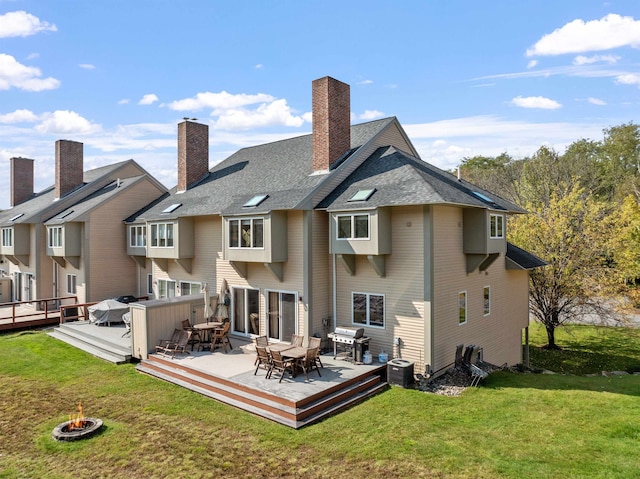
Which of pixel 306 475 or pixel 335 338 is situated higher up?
pixel 335 338

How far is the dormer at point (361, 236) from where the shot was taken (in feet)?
41.8

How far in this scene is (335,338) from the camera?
531 inches

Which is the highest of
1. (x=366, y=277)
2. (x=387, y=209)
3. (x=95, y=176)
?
(x=95, y=176)

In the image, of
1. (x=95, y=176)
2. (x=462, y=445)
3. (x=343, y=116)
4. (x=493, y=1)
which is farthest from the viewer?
(x=95, y=176)

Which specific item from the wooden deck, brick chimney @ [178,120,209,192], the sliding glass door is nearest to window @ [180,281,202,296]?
the sliding glass door

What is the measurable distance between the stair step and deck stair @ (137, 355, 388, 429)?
2.20 m

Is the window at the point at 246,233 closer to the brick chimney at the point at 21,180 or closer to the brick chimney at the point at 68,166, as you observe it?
the brick chimney at the point at 68,166

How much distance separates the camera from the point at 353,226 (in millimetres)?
13289

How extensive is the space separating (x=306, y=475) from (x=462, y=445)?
3304 mm

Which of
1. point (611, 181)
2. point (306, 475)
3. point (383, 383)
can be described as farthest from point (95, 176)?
point (611, 181)

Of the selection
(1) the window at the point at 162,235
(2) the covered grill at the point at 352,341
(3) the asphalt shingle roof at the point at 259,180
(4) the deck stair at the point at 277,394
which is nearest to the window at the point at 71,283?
(3) the asphalt shingle roof at the point at 259,180

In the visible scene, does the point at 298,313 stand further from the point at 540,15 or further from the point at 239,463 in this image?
the point at 540,15

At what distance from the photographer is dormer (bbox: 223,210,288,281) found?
1436 centimetres

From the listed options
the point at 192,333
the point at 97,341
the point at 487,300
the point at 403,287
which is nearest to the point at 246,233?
the point at 192,333
